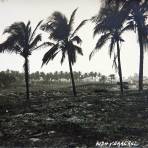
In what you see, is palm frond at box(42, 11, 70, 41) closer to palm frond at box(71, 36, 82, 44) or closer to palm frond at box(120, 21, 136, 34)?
palm frond at box(71, 36, 82, 44)

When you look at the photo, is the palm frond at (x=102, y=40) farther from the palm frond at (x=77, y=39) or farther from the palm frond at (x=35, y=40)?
the palm frond at (x=35, y=40)

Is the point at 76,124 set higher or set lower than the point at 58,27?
lower

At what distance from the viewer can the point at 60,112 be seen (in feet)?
55.7

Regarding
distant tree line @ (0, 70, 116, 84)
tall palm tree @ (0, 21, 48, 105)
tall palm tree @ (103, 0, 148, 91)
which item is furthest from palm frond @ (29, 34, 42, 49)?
distant tree line @ (0, 70, 116, 84)

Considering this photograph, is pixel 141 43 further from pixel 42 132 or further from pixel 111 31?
pixel 42 132

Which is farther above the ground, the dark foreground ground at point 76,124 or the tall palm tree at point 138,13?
the tall palm tree at point 138,13

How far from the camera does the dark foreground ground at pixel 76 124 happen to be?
11.3 meters

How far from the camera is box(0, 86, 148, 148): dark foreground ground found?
11.3 m

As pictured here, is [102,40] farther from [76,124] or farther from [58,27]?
[76,124]

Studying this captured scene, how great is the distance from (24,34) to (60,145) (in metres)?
15.6

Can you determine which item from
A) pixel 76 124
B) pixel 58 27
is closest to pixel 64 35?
pixel 58 27

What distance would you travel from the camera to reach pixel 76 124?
1354 cm

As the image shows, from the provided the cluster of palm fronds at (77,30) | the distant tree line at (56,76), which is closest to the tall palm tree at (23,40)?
the cluster of palm fronds at (77,30)

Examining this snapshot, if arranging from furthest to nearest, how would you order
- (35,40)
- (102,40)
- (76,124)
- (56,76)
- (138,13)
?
1. (56,76)
2. (35,40)
3. (102,40)
4. (138,13)
5. (76,124)
